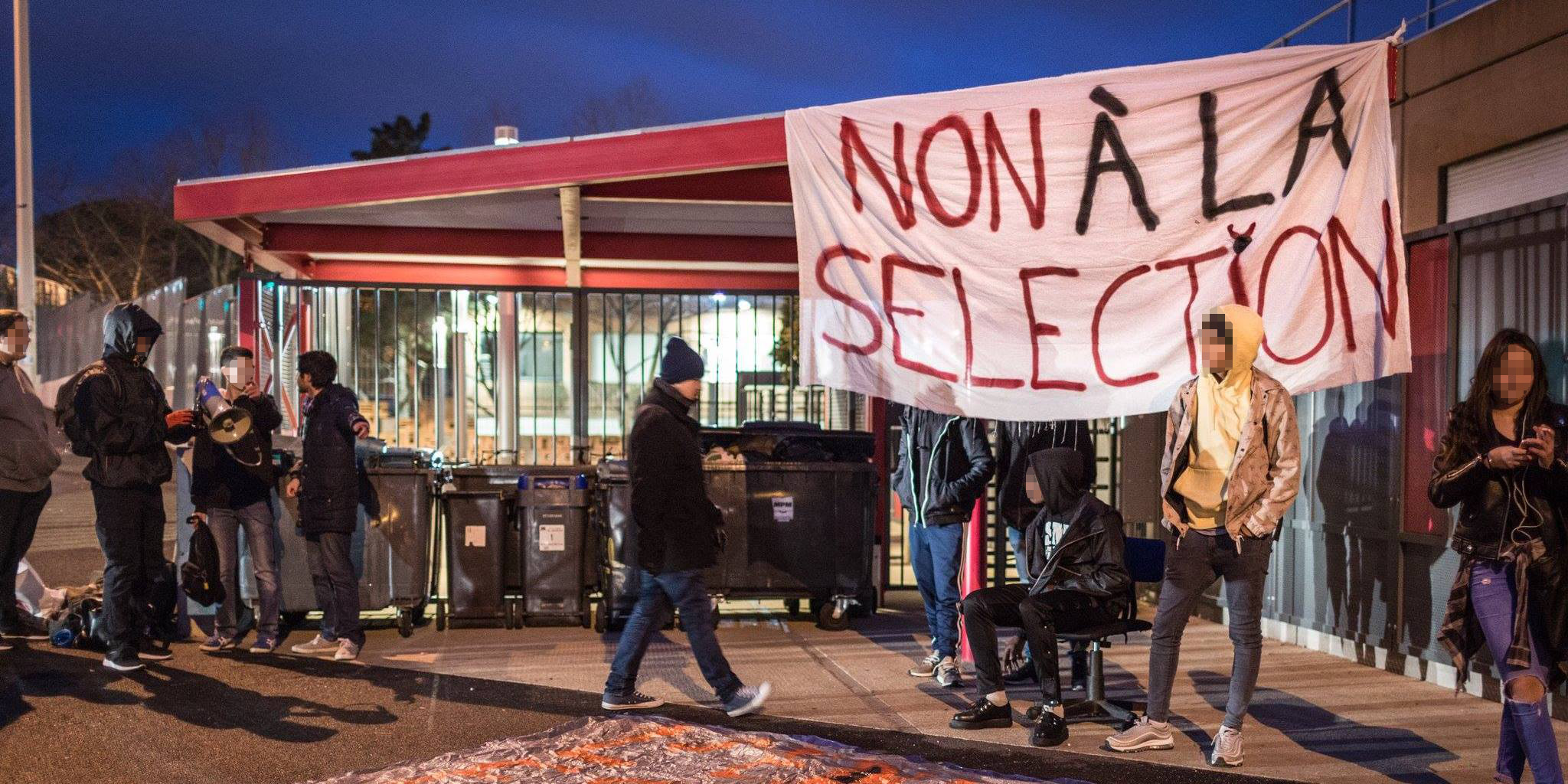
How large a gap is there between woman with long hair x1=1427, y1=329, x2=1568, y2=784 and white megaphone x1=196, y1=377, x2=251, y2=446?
682 centimetres

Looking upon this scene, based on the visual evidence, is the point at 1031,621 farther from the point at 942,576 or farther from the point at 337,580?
the point at 337,580

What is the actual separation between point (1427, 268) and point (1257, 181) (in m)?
1.47

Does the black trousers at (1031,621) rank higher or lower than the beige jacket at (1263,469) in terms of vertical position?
lower

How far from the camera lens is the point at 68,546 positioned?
13.3 metres

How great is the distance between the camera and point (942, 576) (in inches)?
280

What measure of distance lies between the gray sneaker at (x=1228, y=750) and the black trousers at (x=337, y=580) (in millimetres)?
5303

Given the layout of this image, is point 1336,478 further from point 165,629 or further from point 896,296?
point 165,629

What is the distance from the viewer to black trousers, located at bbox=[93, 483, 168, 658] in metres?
7.11

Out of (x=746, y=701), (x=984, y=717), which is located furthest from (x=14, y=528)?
(x=984, y=717)

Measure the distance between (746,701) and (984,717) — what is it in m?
1.22

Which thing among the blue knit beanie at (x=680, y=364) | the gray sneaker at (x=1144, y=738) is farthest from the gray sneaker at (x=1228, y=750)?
the blue knit beanie at (x=680, y=364)

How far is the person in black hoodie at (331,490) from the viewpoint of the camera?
7.65 metres

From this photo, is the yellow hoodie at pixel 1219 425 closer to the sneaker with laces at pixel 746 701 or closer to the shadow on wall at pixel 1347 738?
the shadow on wall at pixel 1347 738

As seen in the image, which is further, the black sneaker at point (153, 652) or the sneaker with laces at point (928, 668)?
the black sneaker at point (153, 652)
